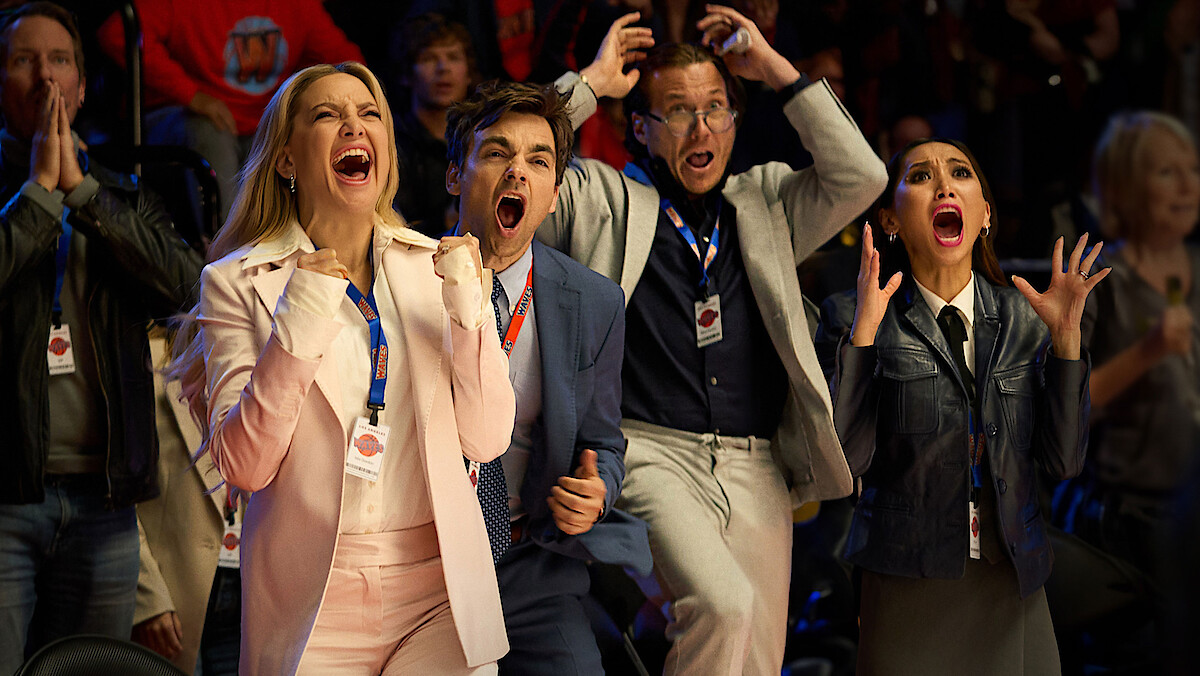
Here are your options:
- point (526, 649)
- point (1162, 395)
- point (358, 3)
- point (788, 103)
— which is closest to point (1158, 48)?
point (1162, 395)

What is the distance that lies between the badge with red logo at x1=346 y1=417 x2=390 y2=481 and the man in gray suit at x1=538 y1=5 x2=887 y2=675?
962 millimetres

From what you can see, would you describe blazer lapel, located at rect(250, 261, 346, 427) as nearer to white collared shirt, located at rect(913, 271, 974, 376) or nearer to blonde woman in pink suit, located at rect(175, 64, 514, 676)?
blonde woman in pink suit, located at rect(175, 64, 514, 676)

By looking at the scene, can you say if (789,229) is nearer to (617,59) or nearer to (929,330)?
(929,330)

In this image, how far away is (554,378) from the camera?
2670mm

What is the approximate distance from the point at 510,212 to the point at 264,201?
2.05ft

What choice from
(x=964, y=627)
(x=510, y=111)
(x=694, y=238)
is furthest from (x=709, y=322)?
(x=964, y=627)

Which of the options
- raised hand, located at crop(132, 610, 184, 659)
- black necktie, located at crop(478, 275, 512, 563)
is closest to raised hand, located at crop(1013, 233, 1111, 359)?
black necktie, located at crop(478, 275, 512, 563)

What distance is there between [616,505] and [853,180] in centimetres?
103

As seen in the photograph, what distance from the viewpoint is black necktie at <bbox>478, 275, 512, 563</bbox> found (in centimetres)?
255

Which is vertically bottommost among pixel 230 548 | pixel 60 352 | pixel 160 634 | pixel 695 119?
pixel 160 634

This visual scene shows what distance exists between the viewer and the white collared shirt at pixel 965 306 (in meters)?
3.05

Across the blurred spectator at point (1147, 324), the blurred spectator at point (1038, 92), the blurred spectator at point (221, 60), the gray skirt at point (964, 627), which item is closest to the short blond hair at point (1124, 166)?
the blurred spectator at point (1147, 324)

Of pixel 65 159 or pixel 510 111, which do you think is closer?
pixel 510 111

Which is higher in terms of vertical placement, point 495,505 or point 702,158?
point 702,158
